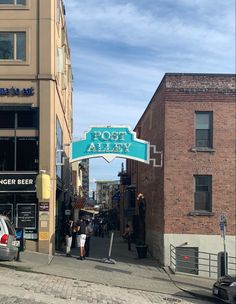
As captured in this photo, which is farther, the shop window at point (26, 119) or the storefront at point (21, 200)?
the shop window at point (26, 119)

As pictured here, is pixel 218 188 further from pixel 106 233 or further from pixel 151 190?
pixel 106 233

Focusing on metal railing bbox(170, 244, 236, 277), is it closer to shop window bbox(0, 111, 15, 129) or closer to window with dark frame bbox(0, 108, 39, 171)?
window with dark frame bbox(0, 108, 39, 171)

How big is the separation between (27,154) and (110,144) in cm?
344

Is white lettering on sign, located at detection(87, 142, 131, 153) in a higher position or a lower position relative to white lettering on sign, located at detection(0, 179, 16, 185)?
higher

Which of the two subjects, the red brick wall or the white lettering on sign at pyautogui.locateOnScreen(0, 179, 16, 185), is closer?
the white lettering on sign at pyautogui.locateOnScreen(0, 179, 16, 185)

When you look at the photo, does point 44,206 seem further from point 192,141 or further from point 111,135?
point 192,141

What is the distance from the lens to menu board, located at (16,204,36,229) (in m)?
22.5

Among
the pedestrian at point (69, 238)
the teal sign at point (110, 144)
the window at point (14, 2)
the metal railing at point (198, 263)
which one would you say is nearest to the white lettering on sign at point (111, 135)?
the teal sign at point (110, 144)

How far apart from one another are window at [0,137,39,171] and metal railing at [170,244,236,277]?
6.73 metres

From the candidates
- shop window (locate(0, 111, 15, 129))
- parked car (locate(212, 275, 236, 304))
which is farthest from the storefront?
parked car (locate(212, 275, 236, 304))

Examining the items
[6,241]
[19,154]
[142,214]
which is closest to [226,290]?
[6,241]

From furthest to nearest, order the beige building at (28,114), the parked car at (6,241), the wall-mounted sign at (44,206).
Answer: the beige building at (28,114)
the wall-mounted sign at (44,206)
the parked car at (6,241)

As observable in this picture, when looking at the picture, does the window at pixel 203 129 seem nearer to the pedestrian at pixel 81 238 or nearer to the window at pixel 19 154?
the pedestrian at pixel 81 238

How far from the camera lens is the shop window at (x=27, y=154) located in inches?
898
